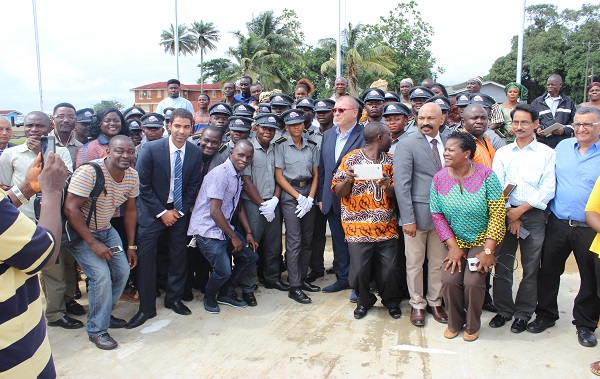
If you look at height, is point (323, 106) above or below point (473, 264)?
above

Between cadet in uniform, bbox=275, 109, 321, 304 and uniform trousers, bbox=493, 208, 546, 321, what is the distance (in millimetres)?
2033

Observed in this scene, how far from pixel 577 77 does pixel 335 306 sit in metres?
40.2

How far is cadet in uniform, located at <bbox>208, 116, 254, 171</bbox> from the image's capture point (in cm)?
521

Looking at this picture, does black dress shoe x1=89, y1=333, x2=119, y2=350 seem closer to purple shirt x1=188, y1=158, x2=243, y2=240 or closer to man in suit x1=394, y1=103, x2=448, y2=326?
purple shirt x1=188, y1=158, x2=243, y2=240

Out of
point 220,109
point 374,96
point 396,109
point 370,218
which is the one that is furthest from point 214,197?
point 374,96

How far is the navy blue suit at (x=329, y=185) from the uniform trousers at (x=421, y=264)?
40.0 inches

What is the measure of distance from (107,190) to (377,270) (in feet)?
9.18

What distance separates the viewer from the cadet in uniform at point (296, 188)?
5227 mm

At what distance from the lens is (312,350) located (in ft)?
12.9

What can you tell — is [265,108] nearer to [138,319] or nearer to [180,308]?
[180,308]

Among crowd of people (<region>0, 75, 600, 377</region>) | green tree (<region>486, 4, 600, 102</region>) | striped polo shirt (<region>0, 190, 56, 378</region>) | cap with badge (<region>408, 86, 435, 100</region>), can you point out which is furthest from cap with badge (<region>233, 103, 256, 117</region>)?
green tree (<region>486, 4, 600, 102</region>)

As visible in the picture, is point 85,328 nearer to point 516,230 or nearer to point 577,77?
point 516,230

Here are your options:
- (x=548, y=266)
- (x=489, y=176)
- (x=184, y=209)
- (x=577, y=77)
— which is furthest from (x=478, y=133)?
(x=577, y=77)

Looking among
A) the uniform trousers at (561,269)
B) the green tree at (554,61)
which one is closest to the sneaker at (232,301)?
the uniform trousers at (561,269)
